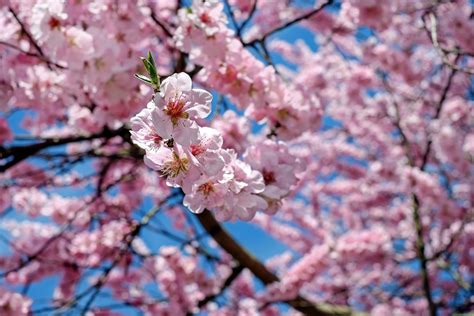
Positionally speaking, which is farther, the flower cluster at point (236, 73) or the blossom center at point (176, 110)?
the flower cluster at point (236, 73)

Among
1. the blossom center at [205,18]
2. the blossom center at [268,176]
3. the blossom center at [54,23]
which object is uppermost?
the blossom center at [54,23]

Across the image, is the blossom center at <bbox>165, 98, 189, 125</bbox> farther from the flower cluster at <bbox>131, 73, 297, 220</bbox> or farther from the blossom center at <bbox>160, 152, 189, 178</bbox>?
the blossom center at <bbox>160, 152, 189, 178</bbox>

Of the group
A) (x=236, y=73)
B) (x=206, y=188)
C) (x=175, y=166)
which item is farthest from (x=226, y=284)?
(x=175, y=166)

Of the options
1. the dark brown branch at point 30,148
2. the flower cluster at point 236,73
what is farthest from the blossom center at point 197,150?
the dark brown branch at point 30,148

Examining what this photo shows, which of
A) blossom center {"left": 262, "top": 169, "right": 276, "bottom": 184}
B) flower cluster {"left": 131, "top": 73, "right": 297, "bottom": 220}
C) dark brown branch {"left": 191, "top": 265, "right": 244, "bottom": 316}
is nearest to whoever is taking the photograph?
flower cluster {"left": 131, "top": 73, "right": 297, "bottom": 220}

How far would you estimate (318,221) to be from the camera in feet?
24.5

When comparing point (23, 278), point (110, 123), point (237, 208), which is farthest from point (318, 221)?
point (237, 208)

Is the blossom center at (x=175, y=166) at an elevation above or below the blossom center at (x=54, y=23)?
below

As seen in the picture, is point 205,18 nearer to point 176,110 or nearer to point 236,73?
point 236,73

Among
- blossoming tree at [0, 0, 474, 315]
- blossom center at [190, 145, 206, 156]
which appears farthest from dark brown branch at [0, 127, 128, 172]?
blossom center at [190, 145, 206, 156]

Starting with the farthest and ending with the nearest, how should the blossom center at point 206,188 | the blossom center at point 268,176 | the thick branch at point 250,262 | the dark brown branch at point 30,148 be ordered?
the thick branch at point 250,262, the dark brown branch at point 30,148, the blossom center at point 268,176, the blossom center at point 206,188

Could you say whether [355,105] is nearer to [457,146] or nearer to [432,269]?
[457,146]

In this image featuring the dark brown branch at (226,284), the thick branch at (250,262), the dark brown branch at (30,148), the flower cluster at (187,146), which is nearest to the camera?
the flower cluster at (187,146)

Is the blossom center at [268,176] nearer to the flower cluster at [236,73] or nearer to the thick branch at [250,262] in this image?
the flower cluster at [236,73]
